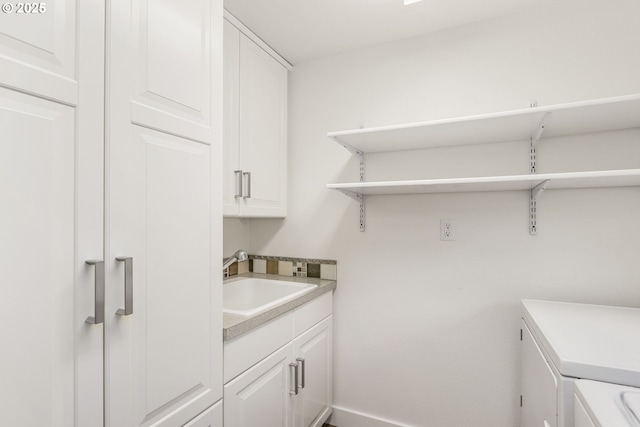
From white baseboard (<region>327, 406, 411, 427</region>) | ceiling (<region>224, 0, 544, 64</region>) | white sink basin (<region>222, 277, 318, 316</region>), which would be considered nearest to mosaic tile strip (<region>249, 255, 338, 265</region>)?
white sink basin (<region>222, 277, 318, 316</region>)

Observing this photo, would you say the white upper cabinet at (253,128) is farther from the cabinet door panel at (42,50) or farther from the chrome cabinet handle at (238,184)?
the cabinet door panel at (42,50)

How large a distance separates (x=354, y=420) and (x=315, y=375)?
473 millimetres

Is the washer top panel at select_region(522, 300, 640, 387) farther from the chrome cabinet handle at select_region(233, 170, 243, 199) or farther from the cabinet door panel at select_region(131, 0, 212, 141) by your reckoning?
the chrome cabinet handle at select_region(233, 170, 243, 199)

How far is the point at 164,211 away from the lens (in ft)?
3.10

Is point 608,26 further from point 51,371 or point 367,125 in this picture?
point 51,371

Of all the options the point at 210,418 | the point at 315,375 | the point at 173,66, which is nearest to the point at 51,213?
the point at 173,66

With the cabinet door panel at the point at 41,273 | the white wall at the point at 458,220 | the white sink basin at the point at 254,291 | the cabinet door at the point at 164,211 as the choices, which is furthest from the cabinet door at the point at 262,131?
the cabinet door panel at the point at 41,273

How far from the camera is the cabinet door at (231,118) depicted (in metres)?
1.65

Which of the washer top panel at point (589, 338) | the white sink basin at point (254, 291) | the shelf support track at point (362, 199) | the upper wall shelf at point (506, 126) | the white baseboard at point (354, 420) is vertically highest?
the upper wall shelf at point (506, 126)

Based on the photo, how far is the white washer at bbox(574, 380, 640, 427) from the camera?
0.71 metres

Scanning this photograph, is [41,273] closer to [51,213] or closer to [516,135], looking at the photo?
[51,213]

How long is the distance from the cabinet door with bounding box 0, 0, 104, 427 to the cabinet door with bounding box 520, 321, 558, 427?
130cm

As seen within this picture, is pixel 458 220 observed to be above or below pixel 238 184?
below

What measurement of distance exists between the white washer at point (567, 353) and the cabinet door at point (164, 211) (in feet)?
Answer: 3.61
